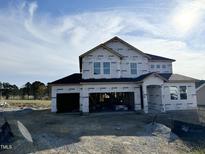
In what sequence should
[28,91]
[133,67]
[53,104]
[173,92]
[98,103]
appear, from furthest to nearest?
[28,91], [98,103], [133,67], [173,92], [53,104]

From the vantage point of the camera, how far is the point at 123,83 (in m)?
23.3

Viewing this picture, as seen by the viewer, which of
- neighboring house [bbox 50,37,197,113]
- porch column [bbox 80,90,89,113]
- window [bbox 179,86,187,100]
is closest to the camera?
porch column [bbox 80,90,89,113]

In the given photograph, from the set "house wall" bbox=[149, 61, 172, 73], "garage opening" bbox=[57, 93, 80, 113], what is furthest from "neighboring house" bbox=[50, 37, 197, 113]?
"house wall" bbox=[149, 61, 172, 73]

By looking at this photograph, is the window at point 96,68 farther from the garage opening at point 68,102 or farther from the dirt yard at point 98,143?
the dirt yard at point 98,143

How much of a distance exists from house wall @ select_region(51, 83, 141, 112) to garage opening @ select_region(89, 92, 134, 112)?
196cm

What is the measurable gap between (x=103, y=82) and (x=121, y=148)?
12.9 meters

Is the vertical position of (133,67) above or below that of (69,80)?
above

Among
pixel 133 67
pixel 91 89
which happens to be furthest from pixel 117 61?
pixel 91 89

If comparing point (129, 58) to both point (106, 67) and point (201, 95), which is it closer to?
point (106, 67)

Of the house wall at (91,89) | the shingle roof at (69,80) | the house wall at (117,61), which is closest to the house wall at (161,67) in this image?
the house wall at (117,61)

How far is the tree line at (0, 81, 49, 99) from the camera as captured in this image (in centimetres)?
6844

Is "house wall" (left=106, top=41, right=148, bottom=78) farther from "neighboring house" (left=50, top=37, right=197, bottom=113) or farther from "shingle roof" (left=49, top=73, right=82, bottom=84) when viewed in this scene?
"shingle roof" (left=49, top=73, right=82, bottom=84)

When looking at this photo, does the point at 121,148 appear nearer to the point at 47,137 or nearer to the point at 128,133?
the point at 128,133

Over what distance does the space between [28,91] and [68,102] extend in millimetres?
50481
